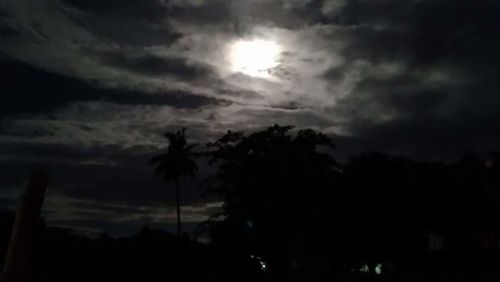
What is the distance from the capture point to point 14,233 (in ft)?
8.46

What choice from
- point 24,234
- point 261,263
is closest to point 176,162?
point 261,263

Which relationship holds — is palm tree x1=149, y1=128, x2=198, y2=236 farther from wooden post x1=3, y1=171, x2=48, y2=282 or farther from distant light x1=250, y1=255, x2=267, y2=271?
wooden post x1=3, y1=171, x2=48, y2=282

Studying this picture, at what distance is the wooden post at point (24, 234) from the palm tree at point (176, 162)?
47.2 metres

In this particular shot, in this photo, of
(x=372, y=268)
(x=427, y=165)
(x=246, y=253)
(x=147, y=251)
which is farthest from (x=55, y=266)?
(x=427, y=165)

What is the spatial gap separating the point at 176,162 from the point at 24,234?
47.5 m

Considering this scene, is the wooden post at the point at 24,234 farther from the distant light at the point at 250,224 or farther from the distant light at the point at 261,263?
the distant light at the point at 261,263

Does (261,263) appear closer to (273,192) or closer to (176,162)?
(273,192)

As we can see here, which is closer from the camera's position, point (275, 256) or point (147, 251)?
point (147, 251)

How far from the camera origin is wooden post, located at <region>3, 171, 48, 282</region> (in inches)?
100

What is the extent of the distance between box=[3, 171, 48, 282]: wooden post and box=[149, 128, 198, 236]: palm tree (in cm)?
4722

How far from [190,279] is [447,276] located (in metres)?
9.59

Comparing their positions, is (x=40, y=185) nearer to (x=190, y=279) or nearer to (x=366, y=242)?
(x=190, y=279)

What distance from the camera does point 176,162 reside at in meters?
49.7

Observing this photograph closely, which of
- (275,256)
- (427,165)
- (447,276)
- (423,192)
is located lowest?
(447,276)
